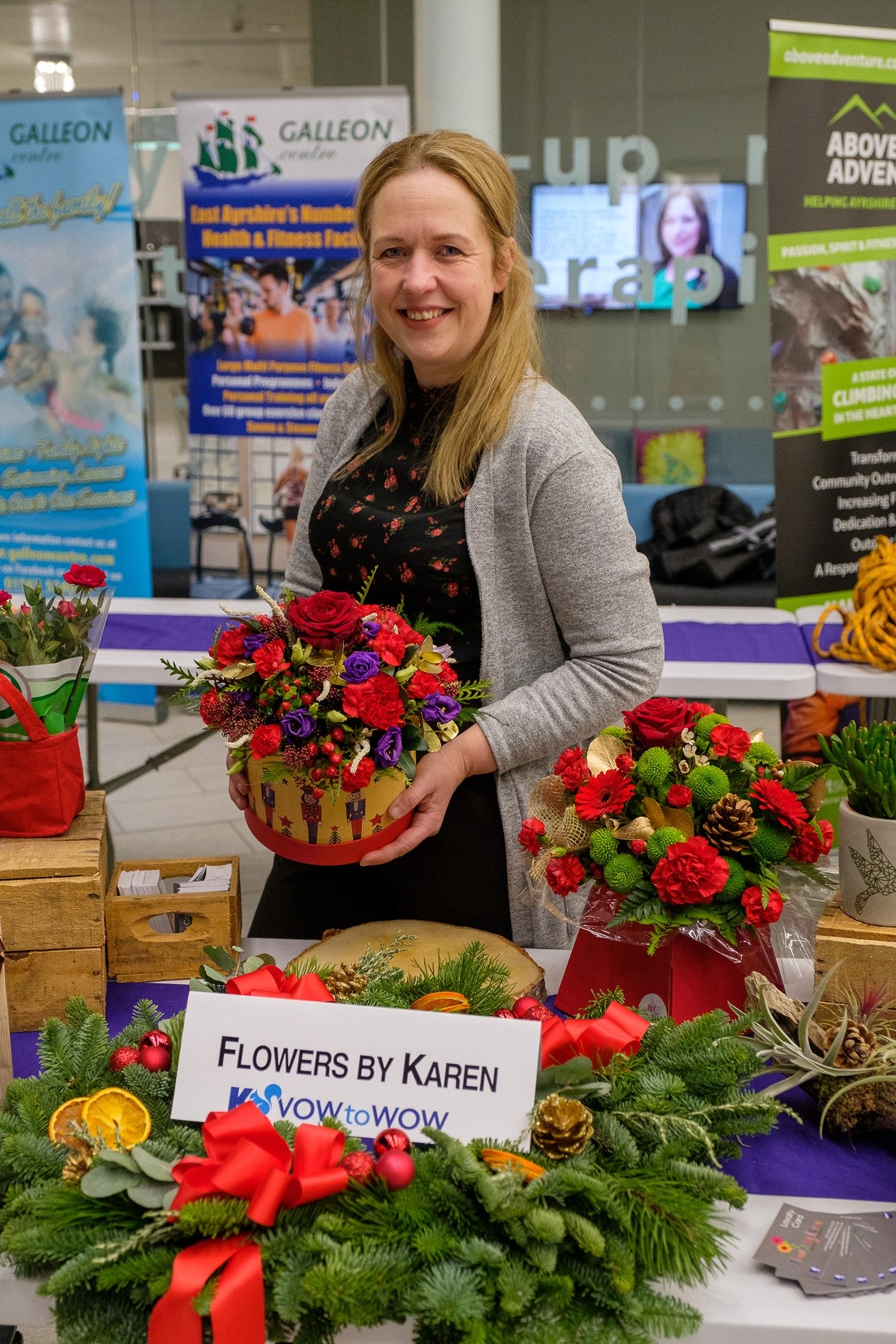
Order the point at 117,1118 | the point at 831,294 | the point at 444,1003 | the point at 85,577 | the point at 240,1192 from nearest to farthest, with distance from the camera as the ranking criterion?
the point at 240,1192
the point at 117,1118
the point at 444,1003
the point at 85,577
the point at 831,294

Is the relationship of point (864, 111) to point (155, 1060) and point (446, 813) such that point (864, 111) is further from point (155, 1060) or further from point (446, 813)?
point (155, 1060)

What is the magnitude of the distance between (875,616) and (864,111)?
1.36 metres

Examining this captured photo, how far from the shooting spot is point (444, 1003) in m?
1.10

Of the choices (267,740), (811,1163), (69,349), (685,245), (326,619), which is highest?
(685,245)

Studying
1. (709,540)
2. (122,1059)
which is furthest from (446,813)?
(709,540)

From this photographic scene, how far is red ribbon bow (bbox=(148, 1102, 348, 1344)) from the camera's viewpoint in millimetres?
820

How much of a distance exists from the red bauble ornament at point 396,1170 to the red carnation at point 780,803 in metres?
0.46

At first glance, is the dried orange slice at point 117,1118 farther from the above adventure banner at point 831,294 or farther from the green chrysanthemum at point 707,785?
the above adventure banner at point 831,294

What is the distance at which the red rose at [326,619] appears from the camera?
4.03ft

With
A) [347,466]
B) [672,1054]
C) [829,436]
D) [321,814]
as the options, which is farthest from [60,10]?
[672,1054]

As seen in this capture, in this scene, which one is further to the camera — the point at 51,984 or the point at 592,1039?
the point at 51,984

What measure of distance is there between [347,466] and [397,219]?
35cm

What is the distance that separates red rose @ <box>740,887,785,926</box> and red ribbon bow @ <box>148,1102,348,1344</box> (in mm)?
418

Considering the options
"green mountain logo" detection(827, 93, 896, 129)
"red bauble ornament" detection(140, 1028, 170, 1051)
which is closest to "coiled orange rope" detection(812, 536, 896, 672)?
"green mountain logo" detection(827, 93, 896, 129)
